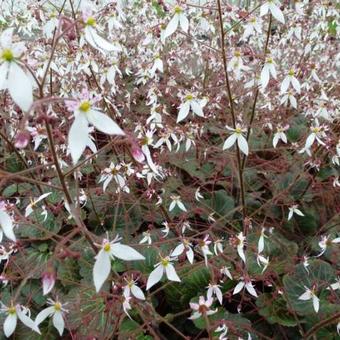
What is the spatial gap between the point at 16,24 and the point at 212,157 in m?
1.07

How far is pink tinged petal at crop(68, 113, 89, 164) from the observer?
68cm

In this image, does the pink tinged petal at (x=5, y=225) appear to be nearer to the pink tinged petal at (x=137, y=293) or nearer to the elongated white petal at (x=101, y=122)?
the elongated white petal at (x=101, y=122)

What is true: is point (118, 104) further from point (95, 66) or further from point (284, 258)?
point (284, 258)

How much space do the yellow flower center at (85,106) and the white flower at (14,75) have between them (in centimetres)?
8

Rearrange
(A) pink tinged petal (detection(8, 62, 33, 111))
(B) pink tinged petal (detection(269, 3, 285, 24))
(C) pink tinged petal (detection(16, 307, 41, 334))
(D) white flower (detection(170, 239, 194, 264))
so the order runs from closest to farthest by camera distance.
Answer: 1. (A) pink tinged petal (detection(8, 62, 33, 111))
2. (C) pink tinged petal (detection(16, 307, 41, 334))
3. (D) white flower (detection(170, 239, 194, 264))
4. (B) pink tinged petal (detection(269, 3, 285, 24))

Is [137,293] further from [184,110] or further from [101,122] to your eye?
[184,110]

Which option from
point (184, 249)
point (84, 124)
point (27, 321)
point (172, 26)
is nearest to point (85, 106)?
point (84, 124)

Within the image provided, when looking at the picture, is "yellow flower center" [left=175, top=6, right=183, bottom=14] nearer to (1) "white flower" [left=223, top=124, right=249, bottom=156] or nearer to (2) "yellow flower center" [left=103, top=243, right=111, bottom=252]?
(1) "white flower" [left=223, top=124, right=249, bottom=156]

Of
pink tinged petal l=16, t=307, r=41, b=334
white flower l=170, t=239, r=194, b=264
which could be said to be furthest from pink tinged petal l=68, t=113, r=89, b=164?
white flower l=170, t=239, r=194, b=264

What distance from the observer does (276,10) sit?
1.26 meters

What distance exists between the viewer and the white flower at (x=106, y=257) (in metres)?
0.73

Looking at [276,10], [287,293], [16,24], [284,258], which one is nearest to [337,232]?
[284,258]

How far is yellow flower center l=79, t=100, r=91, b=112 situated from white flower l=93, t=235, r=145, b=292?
22 cm

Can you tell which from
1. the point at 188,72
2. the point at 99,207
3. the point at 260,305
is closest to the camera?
the point at 260,305
